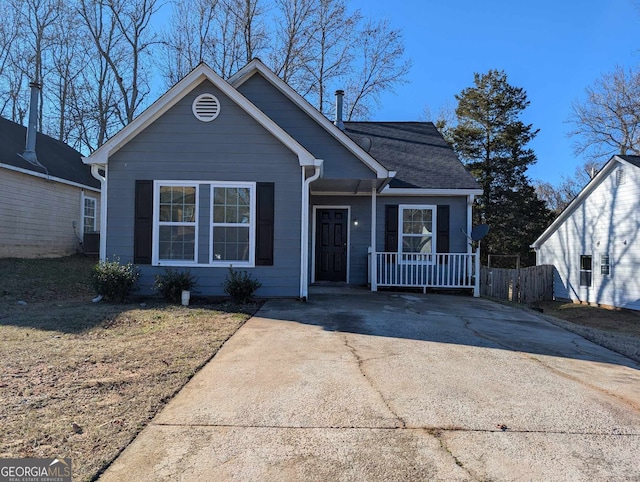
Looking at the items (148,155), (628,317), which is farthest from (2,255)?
(628,317)

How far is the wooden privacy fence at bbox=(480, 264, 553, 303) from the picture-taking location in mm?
13953

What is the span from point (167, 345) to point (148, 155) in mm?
4541

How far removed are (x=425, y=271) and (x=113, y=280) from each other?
7176mm

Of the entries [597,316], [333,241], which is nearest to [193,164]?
[333,241]

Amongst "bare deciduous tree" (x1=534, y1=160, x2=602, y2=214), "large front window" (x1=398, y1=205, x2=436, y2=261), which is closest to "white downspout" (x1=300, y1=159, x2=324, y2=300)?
"large front window" (x1=398, y1=205, x2=436, y2=261)

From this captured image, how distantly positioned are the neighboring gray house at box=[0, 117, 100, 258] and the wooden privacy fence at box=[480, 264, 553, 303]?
49.4 ft

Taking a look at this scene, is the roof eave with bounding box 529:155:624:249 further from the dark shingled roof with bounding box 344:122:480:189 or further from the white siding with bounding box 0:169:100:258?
the white siding with bounding box 0:169:100:258

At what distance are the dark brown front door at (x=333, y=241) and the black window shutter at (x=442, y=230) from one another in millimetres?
2443

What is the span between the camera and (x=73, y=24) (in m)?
20.3

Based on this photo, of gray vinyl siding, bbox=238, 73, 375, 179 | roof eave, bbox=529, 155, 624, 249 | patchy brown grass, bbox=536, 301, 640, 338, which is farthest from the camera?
roof eave, bbox=529, 155, 624, 249

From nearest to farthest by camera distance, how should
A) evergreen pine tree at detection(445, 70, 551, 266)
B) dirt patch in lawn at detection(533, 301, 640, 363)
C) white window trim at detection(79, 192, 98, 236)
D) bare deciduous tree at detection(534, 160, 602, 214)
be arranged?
dirt patch in lawn at detection(533, 301, 640, 363)
white window trim at detection(79, 192, 98, 236)
evergreen pine tree at detection(445, 70, 551, 266)
bare deciduous tree at detection(534, 160, 602, 214)

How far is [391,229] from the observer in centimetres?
1081

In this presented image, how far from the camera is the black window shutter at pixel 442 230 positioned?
417 inches

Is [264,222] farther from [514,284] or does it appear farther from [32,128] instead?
[32,128]
